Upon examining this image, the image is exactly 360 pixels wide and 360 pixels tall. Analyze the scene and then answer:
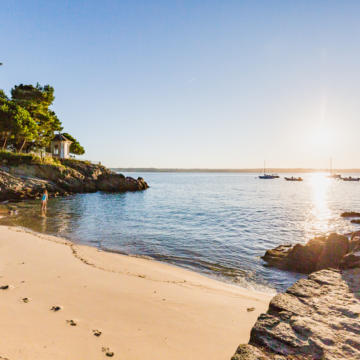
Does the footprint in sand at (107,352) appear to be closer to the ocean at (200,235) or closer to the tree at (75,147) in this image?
the ocean at (200,235)

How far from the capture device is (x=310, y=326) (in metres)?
3.58

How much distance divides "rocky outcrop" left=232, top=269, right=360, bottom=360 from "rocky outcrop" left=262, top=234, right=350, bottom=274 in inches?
244

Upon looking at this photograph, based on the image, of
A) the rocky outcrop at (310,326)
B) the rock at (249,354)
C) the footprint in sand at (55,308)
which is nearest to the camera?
the rock at (249,354)

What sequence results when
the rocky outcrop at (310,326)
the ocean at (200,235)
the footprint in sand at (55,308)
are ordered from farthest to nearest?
the ocean at (200,235)
the footprint in sand at (55,308)
the rocky outcrop at (310,326)

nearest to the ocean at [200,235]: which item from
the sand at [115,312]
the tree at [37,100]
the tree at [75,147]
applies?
the sand at [115,312]

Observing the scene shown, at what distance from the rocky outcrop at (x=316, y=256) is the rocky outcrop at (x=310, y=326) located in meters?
6.20

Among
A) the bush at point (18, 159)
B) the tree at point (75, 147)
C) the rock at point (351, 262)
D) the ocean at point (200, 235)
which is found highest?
the tree at point (75, 147)

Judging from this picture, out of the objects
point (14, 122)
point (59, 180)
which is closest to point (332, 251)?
point (59, 180)

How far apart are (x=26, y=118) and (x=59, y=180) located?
11.3 metres

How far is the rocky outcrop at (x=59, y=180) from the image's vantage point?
3219cm

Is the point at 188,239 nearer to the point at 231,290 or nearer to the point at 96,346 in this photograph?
the point at 231,290

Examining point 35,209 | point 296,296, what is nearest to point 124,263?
point 296,296

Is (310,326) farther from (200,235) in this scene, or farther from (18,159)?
(18,159)

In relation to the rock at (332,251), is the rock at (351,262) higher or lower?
higher
